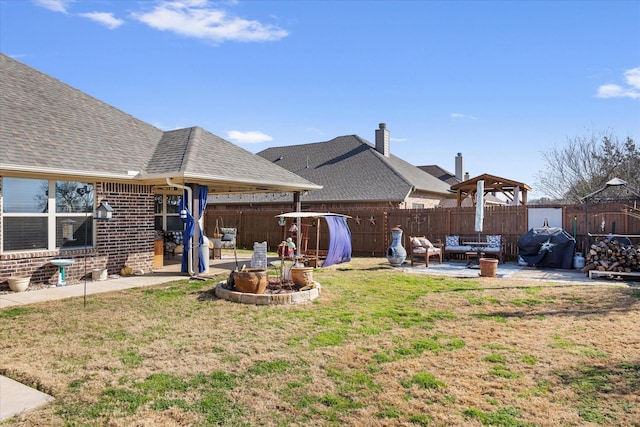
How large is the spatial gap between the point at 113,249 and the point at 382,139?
53.4 feet

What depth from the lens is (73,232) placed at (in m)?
9.80

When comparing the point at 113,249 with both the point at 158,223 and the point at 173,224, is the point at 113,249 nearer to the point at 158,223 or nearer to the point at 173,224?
the point at 158,223

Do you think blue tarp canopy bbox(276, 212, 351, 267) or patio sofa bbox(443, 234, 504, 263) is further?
patio sofa bbox(443, 234, 504, 263)

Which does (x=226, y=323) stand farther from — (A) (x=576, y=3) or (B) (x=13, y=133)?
(A) (x=576, y=3)

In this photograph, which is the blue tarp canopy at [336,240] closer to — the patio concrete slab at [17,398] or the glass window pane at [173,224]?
the glass window pane at [173,224]

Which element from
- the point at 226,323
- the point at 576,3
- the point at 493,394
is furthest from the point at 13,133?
the point at 576,3

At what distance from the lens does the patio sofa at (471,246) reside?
13.9m

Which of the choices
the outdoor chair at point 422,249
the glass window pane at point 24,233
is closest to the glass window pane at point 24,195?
the glass window pane at point 24,233

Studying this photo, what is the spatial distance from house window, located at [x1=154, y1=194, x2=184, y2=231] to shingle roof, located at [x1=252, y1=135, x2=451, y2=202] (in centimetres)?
689

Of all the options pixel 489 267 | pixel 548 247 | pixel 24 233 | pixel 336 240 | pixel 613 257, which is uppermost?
pixel 24 233

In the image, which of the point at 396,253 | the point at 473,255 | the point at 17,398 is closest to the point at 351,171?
the point at 396,253

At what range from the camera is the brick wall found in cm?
891

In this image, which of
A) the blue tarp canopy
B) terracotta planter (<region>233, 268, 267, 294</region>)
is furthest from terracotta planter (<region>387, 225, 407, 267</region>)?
terracotta planter (<region>233, 268, 267, 294</region>)

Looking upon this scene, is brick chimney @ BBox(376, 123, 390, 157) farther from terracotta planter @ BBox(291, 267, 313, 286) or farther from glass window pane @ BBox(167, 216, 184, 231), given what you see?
terracotta planter @ BBox(291, 267, 313, 286)
